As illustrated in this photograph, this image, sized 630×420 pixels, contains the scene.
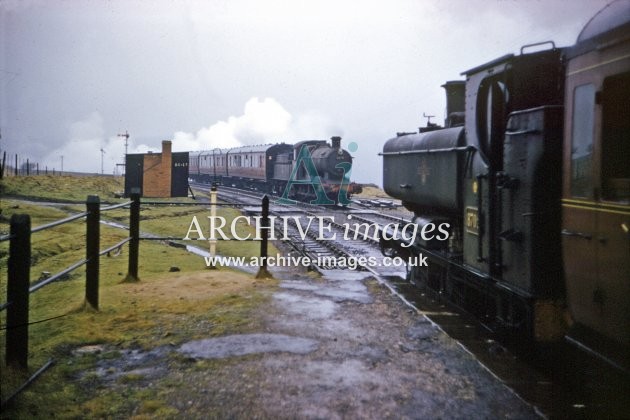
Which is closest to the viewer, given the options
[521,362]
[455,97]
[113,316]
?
[521,362]

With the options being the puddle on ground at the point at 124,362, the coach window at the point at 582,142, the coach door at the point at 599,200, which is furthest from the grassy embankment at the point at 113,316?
the coach window at the point at 582,142

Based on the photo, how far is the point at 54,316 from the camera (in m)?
5.95

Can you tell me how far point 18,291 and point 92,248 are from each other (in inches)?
80.2

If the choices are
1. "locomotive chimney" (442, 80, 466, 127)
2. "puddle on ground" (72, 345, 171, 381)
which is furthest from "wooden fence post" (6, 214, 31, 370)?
"locomotive chimney" (442, 80, 466, 127)

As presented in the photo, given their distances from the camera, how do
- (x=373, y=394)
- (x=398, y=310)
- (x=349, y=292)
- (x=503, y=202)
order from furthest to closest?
(x=349, y=292)
(x=398, y=310)
(x=503, y=202)
(x=373, y=394)

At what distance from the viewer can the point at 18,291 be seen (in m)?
3.98

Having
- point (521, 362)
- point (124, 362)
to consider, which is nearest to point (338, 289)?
point (521, 362)

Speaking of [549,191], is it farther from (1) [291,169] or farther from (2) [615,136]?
(1) [291,169]

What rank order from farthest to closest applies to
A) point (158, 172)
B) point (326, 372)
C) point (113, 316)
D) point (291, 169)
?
1. point (291, 169)
2. point (158, 172)
3. point (113, 316)
4. point (326, 372)

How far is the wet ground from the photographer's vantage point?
374cm

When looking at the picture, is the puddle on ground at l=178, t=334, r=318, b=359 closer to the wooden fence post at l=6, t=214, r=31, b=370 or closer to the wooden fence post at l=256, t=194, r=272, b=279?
the wooden fence post at l=6, t=214, r=31, b=370

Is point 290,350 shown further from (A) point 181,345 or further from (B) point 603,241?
(B) point 603,241

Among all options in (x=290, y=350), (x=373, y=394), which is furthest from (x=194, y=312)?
(x=373, y=394)

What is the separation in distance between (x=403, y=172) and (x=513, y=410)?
18.0 ft
